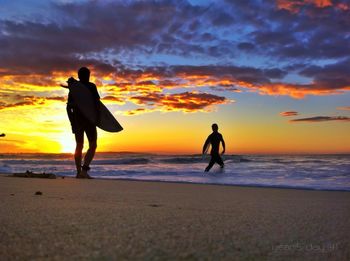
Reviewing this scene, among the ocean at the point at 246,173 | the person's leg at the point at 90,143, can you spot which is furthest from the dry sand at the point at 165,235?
the person's leg at the point at 90,143

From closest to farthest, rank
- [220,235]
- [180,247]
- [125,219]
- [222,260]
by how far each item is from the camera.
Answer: [222,260] → [180,247] → [220,235] → [125,219]

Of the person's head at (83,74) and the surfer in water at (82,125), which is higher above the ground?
the person's head at (83,74)

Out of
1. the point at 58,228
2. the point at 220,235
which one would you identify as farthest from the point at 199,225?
the point at 58,228

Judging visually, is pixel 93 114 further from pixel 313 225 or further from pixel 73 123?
pixel 313 225

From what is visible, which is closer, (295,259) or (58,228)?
(295,259)

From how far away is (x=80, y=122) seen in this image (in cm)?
733

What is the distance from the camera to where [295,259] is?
1218 mm

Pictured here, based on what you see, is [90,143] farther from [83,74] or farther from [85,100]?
[83,74]

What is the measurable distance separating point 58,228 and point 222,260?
735 mm

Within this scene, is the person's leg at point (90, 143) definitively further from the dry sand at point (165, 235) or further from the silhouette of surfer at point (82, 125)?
the dry sand at point (165, 235)

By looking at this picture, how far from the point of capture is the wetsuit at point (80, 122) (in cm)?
731

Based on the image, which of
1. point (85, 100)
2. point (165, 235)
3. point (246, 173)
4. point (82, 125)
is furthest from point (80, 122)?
point (165, 235)

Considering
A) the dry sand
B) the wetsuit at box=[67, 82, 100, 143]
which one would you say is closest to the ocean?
the wetsuit at box=[67, 82, 100, 143]

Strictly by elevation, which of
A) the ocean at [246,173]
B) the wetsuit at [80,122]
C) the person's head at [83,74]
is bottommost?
the ocean at [246,173]
